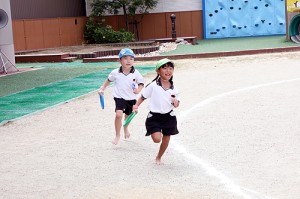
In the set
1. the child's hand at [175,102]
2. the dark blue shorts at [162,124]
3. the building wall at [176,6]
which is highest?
the building wall at [176,6]

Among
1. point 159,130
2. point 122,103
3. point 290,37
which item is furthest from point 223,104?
point 290,37

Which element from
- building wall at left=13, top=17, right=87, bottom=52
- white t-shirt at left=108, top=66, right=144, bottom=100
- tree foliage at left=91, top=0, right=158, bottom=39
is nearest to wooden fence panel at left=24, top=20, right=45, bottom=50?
building wall at left=13, top=17, right=87, bottom=52

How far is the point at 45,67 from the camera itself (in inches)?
967

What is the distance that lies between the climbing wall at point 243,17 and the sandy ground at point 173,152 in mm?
21740

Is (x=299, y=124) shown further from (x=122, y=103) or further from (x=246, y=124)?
(x=122, y=103)

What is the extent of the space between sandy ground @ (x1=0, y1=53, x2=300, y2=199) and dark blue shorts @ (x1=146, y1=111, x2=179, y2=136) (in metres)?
0.40

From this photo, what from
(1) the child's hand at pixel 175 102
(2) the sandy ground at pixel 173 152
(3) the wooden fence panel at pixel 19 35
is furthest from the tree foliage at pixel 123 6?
(1) the child's hand at pixel 175 102

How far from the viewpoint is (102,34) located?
112 feet

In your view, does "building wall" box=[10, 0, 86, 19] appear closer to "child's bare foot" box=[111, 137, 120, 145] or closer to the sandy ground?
the sandy ground

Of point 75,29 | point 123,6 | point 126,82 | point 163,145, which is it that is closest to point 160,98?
point 163,145

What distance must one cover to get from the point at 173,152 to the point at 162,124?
2.70 feet

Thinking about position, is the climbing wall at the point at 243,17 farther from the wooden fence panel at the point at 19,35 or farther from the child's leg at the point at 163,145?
the child's leg at the point at 163,145

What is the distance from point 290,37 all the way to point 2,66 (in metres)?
12.5

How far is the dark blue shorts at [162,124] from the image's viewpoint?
8.53 metres
